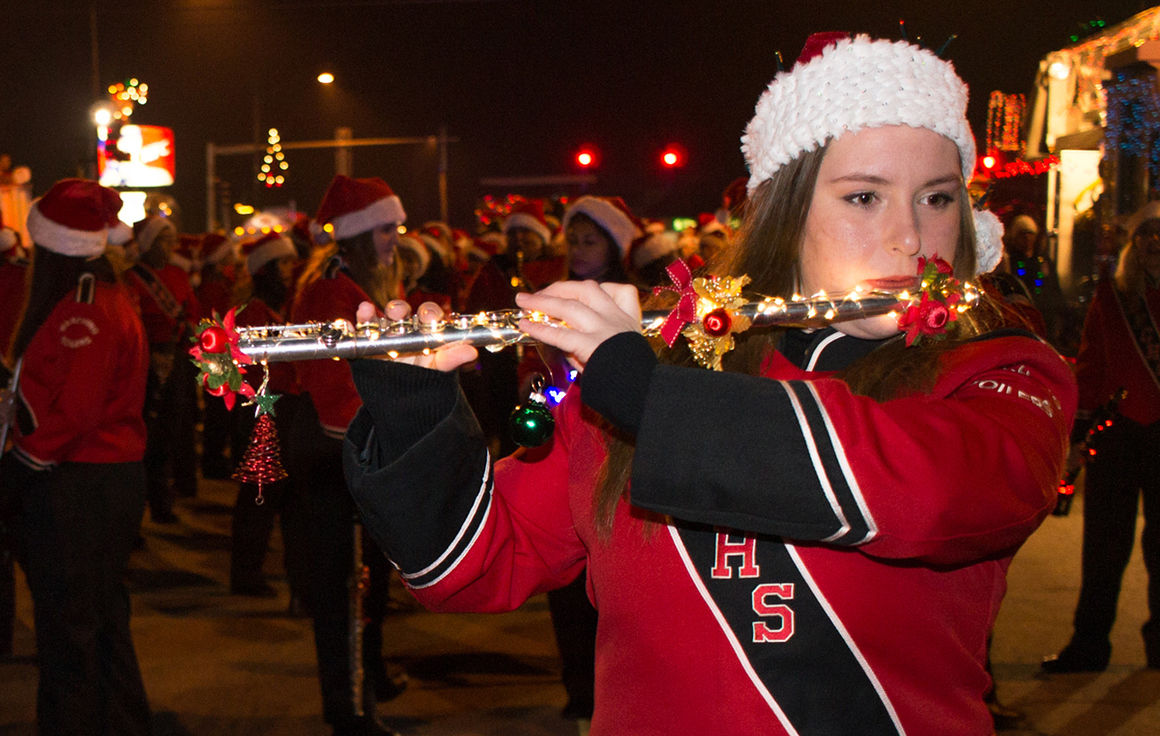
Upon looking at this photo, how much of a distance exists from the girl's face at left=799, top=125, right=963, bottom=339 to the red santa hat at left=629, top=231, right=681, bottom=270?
433 cm

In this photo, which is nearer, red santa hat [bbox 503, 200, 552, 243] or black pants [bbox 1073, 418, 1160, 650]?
black pants [bbox 1073, 418, 1160, 650]

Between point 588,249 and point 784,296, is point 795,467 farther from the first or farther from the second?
point 588,249

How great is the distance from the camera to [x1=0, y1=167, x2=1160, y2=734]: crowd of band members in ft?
13.5

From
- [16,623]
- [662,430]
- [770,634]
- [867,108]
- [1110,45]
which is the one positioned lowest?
[16,623]

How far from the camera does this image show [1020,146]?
6.82 m

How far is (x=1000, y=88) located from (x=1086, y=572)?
4.52 m

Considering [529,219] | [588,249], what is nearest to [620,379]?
[588,249]

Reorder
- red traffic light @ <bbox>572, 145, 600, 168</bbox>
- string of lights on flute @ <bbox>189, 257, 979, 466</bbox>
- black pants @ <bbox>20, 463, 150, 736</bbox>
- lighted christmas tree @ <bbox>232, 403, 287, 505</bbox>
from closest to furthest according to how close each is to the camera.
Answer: string of lights on flute @ <bbox>189, 257, 979, 466</bbox>, lighted christmas tree @ <bbox>232, 403, 287, 505</bbox>, black pants @ <bbox>20, 463, 150, 736</bbox>, red traffic light @ <bbox>572, 145, 600, 168</bbox>

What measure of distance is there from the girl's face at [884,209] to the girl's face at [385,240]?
3.19m

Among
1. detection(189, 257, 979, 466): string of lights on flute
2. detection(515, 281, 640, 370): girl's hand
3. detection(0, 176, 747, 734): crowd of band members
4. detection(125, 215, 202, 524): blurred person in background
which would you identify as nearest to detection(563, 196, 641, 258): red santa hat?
detection(0, 176, 747, 734): crowd of band members

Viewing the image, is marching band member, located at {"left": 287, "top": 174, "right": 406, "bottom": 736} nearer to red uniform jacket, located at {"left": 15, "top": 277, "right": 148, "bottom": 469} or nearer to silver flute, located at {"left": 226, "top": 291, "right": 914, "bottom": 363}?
red uniform jacket, located at {"left": 15, "top": 277, "right": 148, "bottom": 469}

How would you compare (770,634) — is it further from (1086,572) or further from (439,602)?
(1086,572)

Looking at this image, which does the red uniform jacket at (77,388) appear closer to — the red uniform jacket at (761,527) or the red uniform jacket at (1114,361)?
the red uniform jacket at (761,527)

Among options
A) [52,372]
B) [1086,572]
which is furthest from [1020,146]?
[52,372]
